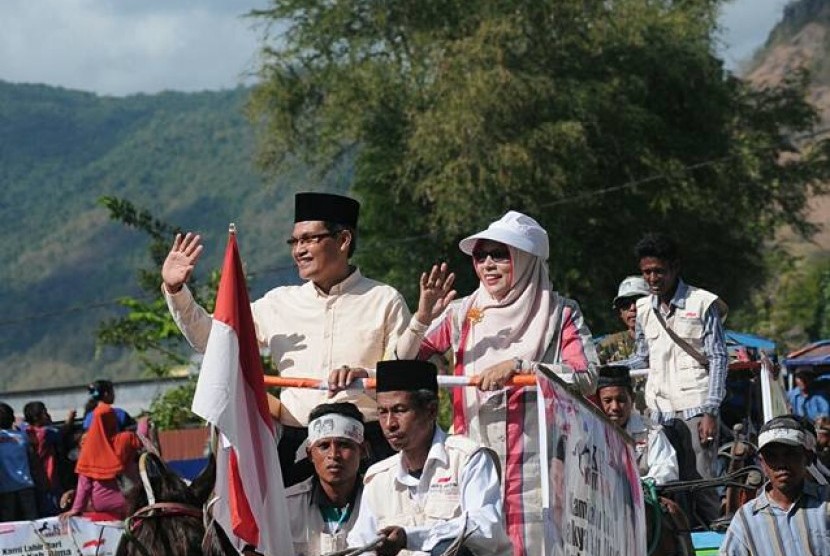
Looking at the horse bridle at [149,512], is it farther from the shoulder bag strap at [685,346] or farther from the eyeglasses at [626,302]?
the eyeglasses at [626,302]

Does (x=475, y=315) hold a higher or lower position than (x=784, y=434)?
higher

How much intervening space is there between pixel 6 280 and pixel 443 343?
14073 cm

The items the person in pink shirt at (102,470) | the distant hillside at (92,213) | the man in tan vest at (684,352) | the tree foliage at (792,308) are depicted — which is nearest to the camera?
the man in tan vest at (684,352)

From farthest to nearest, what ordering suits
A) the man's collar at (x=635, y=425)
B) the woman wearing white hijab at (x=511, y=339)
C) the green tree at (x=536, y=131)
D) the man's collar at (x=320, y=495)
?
1. the green tree at (x=536, y=131)
2. the man's collar at (x=635, y=425)
3. the woman wearing white hijab at (x=511, y=339)
4. the man's collar at (x=320, y=495)

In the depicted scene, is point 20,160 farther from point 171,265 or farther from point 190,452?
point 171,265

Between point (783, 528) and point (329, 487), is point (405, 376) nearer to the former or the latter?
point (329, 487)

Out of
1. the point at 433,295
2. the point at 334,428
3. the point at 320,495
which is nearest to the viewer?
the point at 334,428

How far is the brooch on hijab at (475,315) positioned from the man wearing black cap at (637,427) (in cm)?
171

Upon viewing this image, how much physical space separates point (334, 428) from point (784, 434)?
211 centimetres

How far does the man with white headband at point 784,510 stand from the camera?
8.41 m

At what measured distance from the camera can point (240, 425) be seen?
785cm

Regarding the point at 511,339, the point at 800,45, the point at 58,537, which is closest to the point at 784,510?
the point at 511,339

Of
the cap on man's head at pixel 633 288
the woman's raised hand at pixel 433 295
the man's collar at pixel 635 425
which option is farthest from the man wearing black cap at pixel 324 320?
the cap on man's head at pixel 633 288

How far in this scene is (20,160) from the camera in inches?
6934
